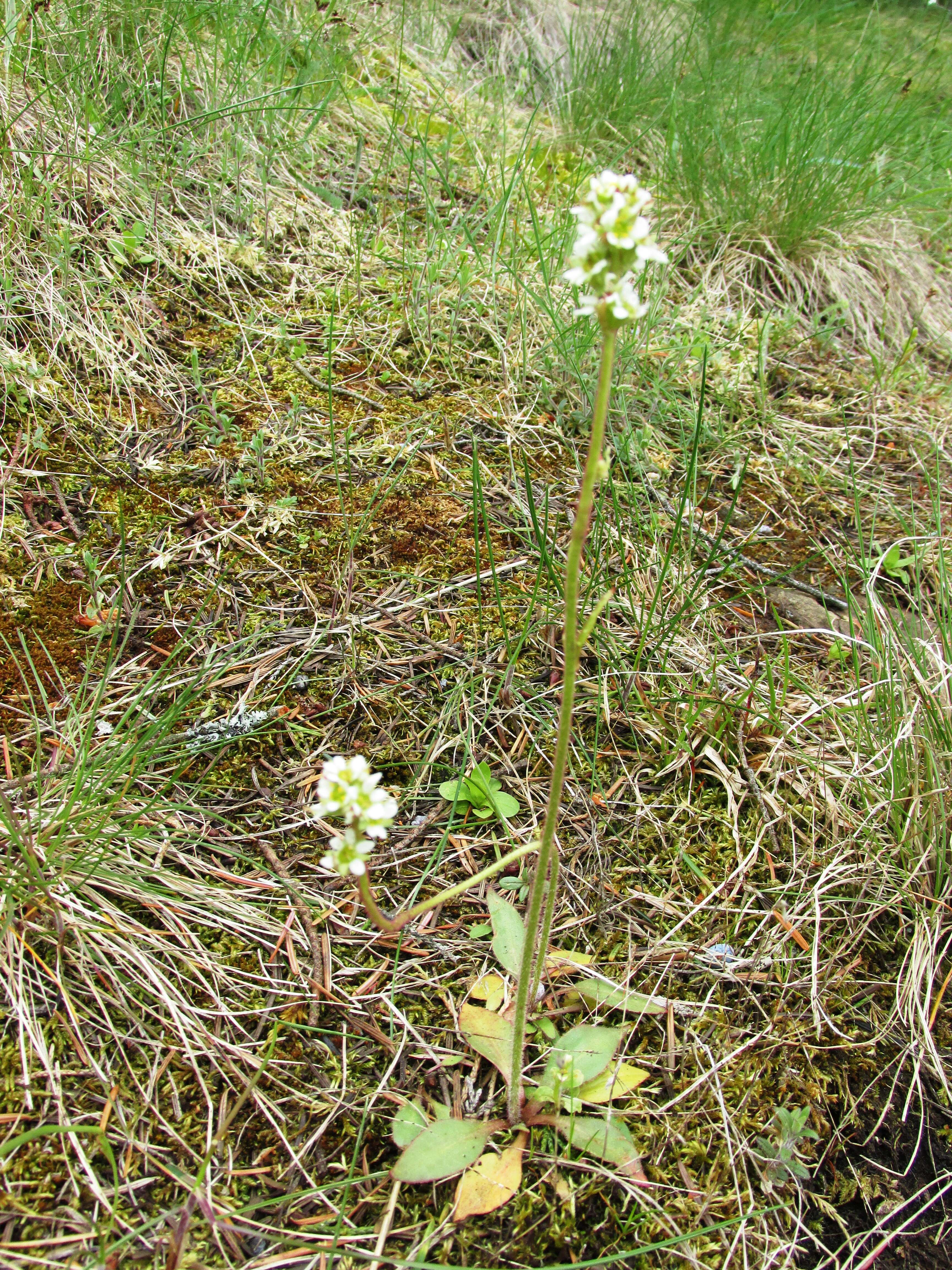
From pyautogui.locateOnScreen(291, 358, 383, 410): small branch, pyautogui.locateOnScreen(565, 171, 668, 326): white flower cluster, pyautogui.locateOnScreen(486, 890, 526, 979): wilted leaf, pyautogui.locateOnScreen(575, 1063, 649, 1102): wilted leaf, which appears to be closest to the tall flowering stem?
pyautogui.locateOnScreen(565, 171, 668, 326): white flower cluster

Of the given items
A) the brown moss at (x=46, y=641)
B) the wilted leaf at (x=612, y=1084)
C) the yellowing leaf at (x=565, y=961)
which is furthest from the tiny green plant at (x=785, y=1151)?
the brown moss at (x=46, y=641)

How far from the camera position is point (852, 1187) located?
122 centimetres

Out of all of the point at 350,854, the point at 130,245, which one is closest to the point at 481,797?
the point at 350,854

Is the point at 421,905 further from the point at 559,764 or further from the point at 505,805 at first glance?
the point at 505,805

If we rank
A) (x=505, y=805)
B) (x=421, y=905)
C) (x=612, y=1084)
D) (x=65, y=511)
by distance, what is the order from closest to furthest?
(x=421, y=905), (x=612, y=1084), (x=505, y=805), (x=65, y=511)

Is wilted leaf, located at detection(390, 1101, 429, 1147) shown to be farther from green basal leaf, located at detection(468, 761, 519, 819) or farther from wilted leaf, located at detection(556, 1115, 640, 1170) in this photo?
green basal leaf, located at detection(468, 761, 519, 819)

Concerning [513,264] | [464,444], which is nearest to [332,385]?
[464,444]

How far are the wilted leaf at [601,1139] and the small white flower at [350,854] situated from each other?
53 centimetres

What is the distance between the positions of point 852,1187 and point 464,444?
1.84 m

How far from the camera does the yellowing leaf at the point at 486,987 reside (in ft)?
4.48

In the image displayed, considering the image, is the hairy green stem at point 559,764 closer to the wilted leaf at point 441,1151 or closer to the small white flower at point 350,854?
the wilted leaf at point 441,1151

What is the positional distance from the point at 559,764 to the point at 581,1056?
563 millimetres

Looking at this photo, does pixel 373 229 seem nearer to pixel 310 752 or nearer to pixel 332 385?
pixel 332 385

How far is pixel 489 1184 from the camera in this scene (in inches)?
45.1
